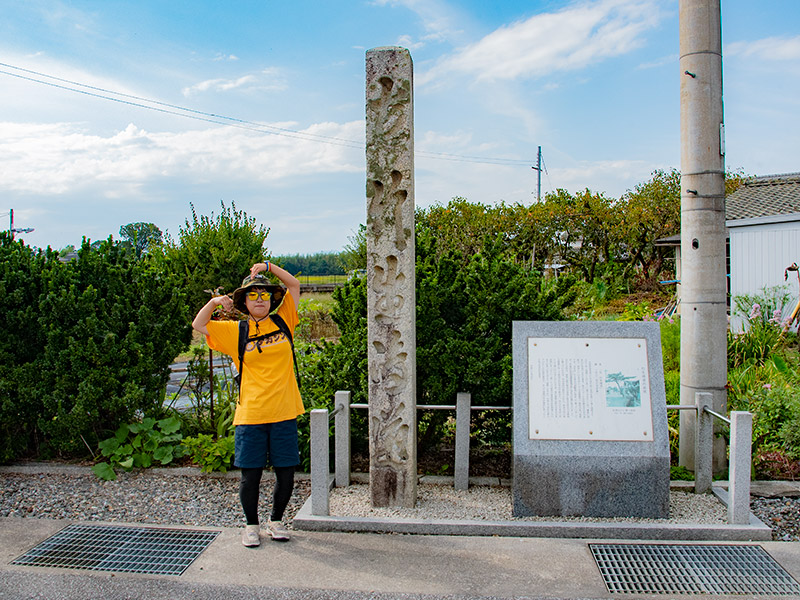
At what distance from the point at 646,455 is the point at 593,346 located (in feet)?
2.72

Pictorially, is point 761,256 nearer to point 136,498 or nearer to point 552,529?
point 552,529

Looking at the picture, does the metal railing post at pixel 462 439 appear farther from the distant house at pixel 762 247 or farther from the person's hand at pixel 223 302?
the distant house at pixel 762 247

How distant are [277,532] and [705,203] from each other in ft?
13.3

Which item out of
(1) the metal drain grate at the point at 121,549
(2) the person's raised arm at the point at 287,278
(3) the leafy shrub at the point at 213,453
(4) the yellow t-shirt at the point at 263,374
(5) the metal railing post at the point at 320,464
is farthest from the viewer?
(3) the leafy shrub at the point at 213,453

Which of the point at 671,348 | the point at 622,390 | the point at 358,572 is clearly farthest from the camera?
the point at 671,348

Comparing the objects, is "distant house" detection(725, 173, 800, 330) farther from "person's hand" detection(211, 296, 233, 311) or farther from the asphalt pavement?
"person's hand" detection(211, 296, 233, 311)

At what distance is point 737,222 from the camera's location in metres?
13.7

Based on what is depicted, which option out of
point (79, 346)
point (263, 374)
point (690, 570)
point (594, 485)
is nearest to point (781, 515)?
point (690, 570)

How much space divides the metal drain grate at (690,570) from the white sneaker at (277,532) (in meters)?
1.95

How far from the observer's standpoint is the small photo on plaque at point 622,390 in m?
4.59

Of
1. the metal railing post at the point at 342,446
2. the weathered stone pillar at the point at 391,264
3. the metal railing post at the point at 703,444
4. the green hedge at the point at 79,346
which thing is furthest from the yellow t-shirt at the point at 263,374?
the metal railing post at the point at 703,444

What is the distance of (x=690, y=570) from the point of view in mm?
3809

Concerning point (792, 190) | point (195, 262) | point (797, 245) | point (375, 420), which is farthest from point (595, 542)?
point (792, 190)

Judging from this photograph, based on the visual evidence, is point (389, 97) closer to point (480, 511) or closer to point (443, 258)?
point (443, 258)
